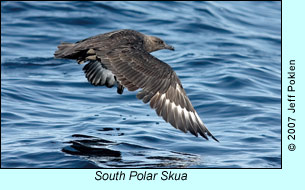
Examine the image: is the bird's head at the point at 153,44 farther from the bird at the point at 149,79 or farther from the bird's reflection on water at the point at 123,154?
the bird's reflection on water at the point at 123,154

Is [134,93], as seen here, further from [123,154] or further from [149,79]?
[149,79]

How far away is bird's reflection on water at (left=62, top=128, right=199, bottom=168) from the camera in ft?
21.9

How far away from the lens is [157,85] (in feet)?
21.7

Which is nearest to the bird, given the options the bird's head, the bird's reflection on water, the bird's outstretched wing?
the bird's outstretched wing

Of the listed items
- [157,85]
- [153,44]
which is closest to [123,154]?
[157,85]

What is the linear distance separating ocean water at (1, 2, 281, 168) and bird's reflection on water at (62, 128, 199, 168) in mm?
13

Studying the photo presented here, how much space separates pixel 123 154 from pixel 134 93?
320 centimetres

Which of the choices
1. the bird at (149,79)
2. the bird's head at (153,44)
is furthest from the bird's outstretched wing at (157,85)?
the bird's head at (153,44)

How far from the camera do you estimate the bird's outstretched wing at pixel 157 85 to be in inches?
258

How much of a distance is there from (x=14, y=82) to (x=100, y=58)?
163 inches

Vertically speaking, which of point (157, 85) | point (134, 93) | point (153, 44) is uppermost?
point (153, 44)

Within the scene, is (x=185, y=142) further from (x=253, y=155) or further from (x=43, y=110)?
(x=43, y=110)

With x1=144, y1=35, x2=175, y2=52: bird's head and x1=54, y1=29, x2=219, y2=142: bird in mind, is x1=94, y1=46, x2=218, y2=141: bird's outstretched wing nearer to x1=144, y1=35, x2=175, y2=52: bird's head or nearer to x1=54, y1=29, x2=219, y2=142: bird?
x1=54, y1=29, x2=219, y2=142: bird

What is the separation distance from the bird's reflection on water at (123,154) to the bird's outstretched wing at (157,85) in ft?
1.61
